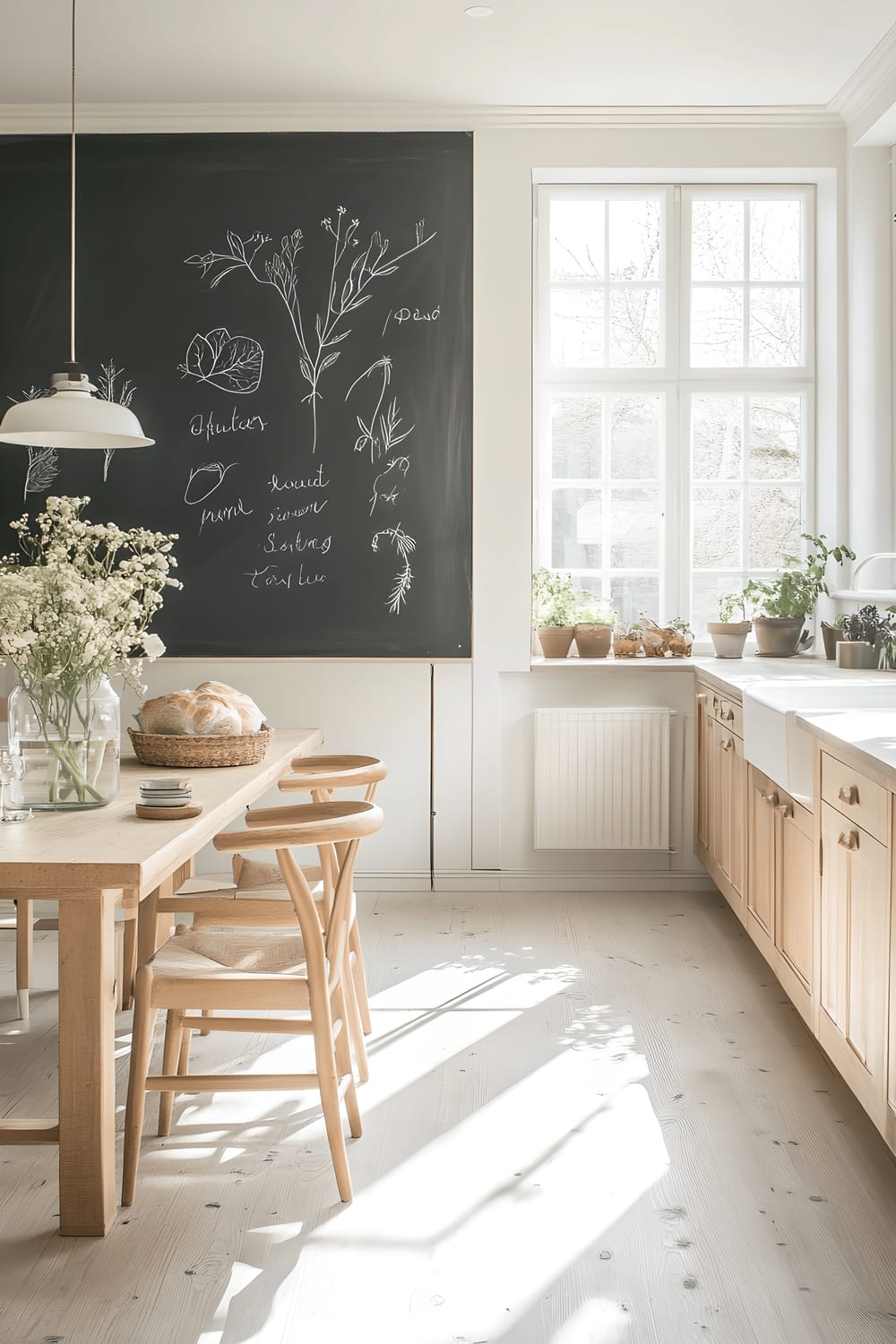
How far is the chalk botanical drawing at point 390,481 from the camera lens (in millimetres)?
4551

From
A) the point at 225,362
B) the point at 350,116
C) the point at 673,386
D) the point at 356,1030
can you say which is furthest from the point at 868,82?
the point at 356,1030

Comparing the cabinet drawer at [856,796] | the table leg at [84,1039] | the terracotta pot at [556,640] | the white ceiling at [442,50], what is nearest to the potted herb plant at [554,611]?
the terracotta pot at [556,640]

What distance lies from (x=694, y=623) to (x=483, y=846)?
1.32m

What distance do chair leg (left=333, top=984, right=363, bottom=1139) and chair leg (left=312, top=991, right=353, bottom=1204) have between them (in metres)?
0.18

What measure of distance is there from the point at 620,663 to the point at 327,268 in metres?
1.94

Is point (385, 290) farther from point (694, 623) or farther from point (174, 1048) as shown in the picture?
point (174, 1048)

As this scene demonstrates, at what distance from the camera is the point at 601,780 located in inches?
181

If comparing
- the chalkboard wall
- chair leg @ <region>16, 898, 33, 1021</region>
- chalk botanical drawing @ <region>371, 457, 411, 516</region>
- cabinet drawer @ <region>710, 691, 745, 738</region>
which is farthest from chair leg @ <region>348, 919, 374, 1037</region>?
chalk botanical drawing @ <region>371, 457, 411, 516</region>

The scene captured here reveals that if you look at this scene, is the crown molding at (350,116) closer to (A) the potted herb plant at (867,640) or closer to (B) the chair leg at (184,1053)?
(A) the potted herb plant at (867,640)

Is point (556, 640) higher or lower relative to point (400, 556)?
lower

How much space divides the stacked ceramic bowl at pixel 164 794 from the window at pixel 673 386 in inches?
109

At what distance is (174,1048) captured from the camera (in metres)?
2.61

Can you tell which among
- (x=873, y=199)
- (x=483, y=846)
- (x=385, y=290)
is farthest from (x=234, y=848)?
(x=873, y=199)

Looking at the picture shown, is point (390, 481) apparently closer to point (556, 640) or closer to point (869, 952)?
point (556, 640)
